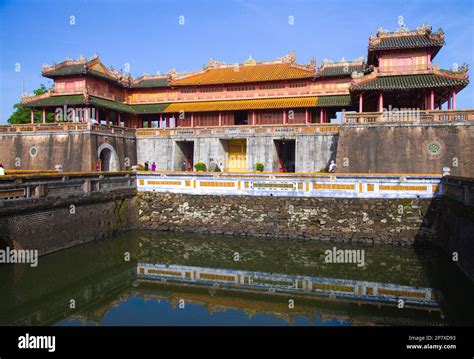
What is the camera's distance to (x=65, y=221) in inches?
634

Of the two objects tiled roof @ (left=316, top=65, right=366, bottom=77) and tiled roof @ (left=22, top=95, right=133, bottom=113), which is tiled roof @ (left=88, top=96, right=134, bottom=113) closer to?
tiled roof @ (left=22, top=95, right=133, bottom=113)

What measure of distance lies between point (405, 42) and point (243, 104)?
12.8 m

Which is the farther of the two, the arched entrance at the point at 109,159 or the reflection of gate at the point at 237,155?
the reflection of gate at the point at 237,155

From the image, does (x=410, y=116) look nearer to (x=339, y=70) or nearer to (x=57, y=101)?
(x=339, y=70)

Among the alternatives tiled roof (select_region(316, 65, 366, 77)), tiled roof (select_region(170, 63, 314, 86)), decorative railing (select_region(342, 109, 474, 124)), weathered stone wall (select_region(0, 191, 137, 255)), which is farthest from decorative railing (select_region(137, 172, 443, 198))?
tiled roof (select_region(316, 65, 366, 77))

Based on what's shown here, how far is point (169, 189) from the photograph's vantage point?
848 inches

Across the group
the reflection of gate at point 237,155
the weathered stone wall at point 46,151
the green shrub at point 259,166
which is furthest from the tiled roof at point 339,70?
the weathered stone wall at point 46,151

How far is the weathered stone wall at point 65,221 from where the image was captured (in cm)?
1361

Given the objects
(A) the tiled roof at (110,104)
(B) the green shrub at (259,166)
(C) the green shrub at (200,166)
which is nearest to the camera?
(B) the green shrub at (259,166)

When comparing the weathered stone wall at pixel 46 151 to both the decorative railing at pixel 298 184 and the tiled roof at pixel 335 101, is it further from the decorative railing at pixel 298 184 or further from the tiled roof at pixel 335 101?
the tiled roof at pixel 335 101

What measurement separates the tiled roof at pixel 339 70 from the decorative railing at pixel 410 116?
25.2 ft

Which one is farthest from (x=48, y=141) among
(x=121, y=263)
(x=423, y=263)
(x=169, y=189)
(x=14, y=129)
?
(x=423, y=263)

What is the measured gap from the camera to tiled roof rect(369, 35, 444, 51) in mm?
23203

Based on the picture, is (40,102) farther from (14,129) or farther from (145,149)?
(145,149)
